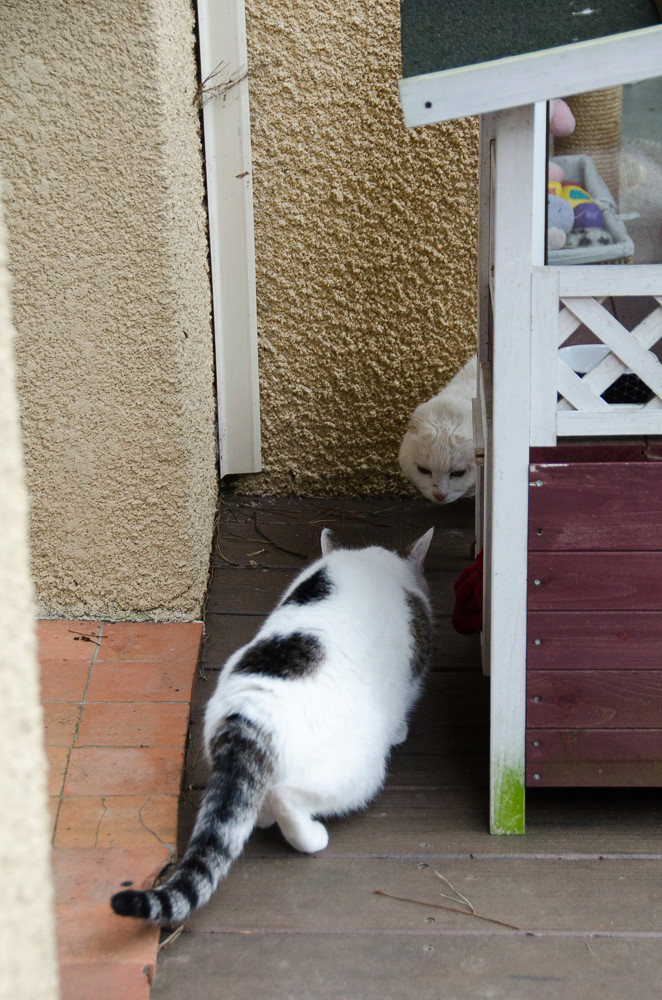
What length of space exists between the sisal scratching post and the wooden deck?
166 centimetres

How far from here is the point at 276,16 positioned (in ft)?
13.1

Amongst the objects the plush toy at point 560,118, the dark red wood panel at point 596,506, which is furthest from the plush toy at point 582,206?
the dark red wood panel at point 596,506

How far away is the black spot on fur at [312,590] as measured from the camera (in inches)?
108

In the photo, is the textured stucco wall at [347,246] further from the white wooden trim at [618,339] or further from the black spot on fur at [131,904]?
the black spot on fur at [131,904]

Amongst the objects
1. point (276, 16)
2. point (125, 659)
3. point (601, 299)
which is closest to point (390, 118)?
point (276, 16)

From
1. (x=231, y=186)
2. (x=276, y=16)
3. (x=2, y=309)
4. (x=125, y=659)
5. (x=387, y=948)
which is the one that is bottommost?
(x=387, y=948)

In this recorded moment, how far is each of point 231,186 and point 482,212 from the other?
1.26m

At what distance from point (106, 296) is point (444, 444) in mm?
1592

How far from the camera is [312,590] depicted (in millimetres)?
2779

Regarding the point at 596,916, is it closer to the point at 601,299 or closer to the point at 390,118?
the point at 601,299

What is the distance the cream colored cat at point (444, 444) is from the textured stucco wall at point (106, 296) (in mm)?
1002

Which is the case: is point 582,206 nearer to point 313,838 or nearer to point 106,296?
point 106,296

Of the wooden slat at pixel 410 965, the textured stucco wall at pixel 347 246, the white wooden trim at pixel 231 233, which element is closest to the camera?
the wooden slat at pixel 410 965

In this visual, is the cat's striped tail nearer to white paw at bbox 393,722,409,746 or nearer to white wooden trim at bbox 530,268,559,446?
white paw at bbox 393,722,409,746
